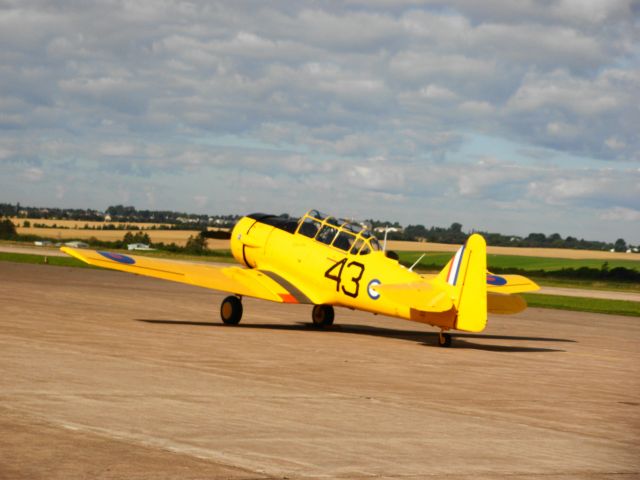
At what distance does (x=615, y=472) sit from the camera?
8.22 meters

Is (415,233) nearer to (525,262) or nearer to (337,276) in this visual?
(525,262)

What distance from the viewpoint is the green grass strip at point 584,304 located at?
39406 mm

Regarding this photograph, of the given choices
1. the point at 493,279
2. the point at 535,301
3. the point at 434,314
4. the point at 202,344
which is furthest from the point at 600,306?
the point at 202,344

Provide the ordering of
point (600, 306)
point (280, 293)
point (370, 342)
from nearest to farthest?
point (370, 342) → point (280, 293) → point (600, 306)

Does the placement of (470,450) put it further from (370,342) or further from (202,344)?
(370,342)

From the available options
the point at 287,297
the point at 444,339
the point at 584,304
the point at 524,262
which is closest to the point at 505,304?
the point at 444,339

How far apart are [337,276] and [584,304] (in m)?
25.8

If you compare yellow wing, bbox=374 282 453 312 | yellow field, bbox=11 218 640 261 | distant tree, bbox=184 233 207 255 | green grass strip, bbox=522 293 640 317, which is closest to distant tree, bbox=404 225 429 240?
yellow field, bbox=11 218 640 261

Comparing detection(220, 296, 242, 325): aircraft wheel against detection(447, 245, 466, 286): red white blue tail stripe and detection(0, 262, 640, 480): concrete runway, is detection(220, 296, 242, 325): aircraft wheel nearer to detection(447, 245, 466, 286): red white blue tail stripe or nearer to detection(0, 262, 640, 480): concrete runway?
detection(0, 262, 640, 480): concrete runway

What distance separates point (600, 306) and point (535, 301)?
2786 millimetres

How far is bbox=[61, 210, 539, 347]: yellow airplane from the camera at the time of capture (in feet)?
58.7

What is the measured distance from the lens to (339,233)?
69.3 feet

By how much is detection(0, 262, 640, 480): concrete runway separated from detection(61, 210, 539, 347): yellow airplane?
0.76 meters

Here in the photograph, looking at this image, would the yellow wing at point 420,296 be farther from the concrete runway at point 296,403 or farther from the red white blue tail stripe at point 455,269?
the concrete runway at point 296,403
